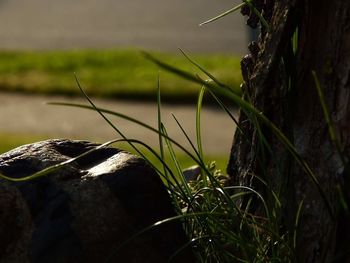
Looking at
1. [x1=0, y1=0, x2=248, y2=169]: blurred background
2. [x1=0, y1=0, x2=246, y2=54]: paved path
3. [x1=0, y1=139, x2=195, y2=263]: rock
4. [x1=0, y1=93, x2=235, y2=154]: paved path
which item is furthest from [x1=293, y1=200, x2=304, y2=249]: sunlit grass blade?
[x1=0, y1=0, x2=246, y2=54]: paved path

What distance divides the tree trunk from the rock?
316 millimetres

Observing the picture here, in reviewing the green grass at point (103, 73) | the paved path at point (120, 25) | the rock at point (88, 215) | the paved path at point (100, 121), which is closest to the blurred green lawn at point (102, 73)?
the green grass at point (103, 73)

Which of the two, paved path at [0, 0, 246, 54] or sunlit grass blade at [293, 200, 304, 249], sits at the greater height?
sunlit grass blade at [293, 200, 304, 249]

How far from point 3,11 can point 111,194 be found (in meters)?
10.8

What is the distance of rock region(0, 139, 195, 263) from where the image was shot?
9.21 feet

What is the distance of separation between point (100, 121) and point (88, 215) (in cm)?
591

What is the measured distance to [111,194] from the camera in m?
2.89

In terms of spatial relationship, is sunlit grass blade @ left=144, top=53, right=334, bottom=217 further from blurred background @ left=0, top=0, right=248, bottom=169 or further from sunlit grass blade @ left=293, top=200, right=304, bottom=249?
blurred background @ left=0, top=0, right=248, bottom=169

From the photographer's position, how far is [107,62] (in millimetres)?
10438

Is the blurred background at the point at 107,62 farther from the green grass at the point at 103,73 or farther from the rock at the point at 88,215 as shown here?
the rock at the point at 88,215

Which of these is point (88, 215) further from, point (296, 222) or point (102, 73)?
point (102, 73)

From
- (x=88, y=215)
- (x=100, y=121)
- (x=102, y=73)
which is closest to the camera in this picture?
(x=88, y=215)

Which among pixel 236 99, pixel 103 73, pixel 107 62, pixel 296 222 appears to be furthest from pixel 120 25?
pixel 236 99

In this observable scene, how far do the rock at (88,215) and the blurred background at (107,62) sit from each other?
4.67 metres
